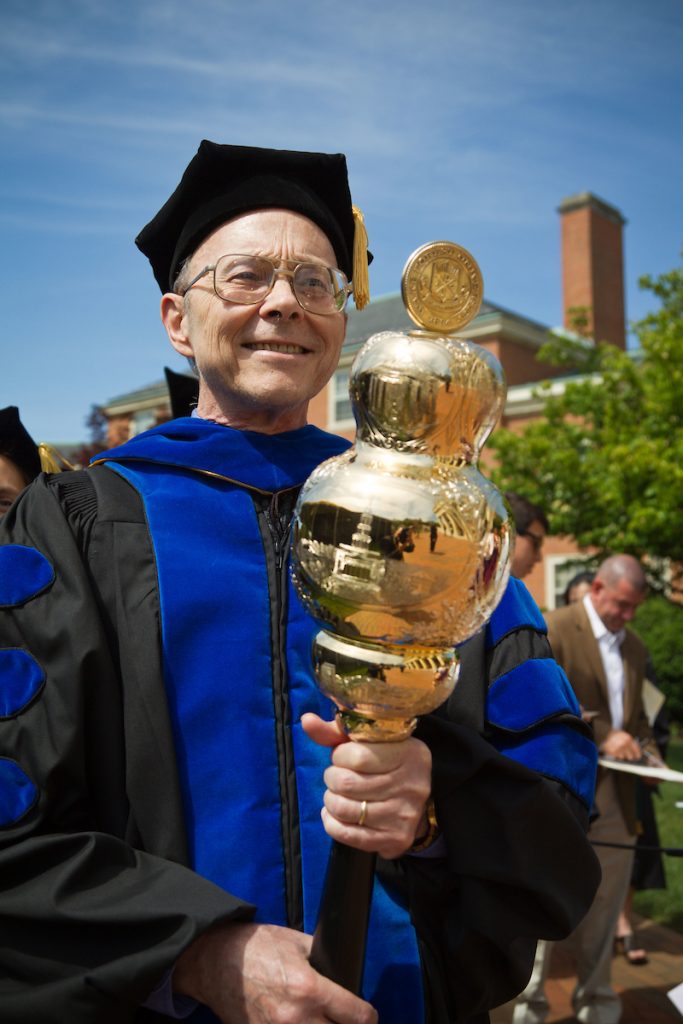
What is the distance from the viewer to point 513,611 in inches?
68.3

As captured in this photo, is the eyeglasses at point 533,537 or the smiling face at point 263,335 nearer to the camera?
the smiling face at point 263,335

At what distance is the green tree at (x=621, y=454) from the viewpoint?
14.3 m

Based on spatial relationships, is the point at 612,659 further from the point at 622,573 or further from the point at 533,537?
the point at 533,537

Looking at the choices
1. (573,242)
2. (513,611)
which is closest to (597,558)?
(573,242)

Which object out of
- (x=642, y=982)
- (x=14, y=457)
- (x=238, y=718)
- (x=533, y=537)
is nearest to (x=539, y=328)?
(x=533, y=537)

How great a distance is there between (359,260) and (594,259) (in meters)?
24.3

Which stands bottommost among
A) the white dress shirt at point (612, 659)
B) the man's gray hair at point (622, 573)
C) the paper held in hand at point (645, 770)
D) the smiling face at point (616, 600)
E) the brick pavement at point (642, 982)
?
the brick pavement at point (642, 982)

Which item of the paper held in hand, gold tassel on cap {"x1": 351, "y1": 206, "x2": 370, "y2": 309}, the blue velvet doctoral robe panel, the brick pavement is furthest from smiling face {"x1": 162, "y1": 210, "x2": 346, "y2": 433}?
the brick pavement

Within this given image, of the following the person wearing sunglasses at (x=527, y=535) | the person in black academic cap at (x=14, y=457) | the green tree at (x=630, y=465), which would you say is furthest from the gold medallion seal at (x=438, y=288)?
the green tree at (x=630, y=465)

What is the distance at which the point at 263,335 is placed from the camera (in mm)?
1790

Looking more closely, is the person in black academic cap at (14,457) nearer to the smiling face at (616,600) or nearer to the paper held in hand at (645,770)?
the paper held in hand at (645,770)

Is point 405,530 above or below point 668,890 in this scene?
above

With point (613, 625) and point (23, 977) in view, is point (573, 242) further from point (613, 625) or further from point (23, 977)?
point (23, 977)

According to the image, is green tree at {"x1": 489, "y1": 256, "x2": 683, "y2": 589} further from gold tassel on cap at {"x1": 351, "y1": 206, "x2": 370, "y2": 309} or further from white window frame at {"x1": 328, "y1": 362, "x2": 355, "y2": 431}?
gold tassel on cap at {"x1": 351, "y1": 206, "x2": 370, "y2": 309}
